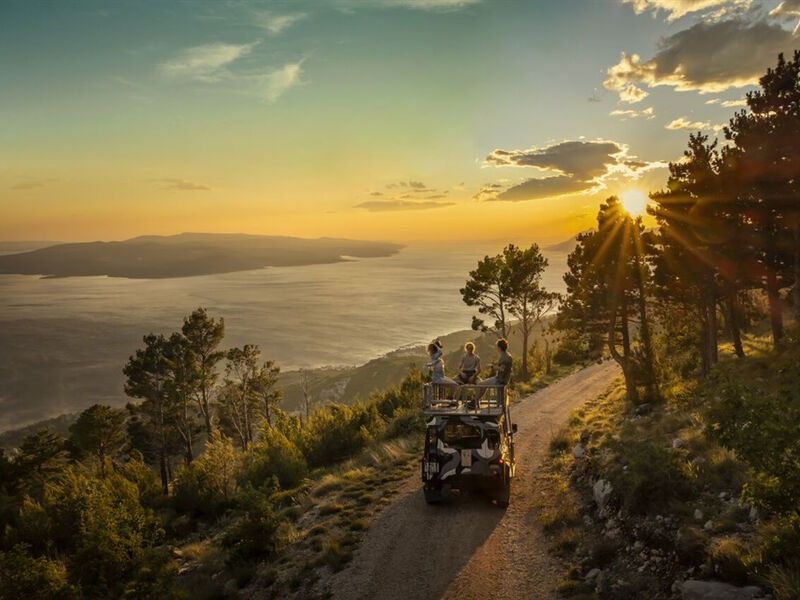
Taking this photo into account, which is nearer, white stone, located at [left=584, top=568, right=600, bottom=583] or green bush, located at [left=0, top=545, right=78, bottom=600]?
white stone, located at [left=584, top=568, right=600, bottom=583]

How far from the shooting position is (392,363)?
11450 cm

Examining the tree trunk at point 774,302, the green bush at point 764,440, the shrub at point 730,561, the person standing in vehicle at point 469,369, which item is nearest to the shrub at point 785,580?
the shrub at point 730,561

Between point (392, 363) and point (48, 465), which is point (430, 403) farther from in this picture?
point (392, 363)

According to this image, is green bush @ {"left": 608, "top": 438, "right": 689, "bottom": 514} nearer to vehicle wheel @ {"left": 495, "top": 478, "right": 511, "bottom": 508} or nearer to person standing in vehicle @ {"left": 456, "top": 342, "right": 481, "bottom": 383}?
vehicle wheel @ {"left": 495, "top": 478, "right": 511, "bottom": 508}

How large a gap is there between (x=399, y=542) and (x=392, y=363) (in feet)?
338

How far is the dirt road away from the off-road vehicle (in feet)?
Answer: 2.63

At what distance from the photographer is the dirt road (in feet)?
32.7

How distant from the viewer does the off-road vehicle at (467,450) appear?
13250mm

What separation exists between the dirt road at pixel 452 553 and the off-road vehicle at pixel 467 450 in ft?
2.63

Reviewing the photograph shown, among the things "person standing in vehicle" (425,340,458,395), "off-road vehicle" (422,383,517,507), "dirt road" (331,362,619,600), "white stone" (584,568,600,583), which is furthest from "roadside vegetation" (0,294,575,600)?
"white stone" (584,568,600,583)

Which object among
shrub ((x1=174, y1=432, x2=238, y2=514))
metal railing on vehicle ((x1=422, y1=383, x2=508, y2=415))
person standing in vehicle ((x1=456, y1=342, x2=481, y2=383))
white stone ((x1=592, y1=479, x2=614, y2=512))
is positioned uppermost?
person standing in vehicle ((x1=456, y1=342, x2=481, y2=383))

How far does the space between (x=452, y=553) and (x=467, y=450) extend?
2885 mm

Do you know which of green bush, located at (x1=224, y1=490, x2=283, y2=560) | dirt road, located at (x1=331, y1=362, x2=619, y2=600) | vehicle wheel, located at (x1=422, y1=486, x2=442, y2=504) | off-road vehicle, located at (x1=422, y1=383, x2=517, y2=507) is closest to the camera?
dirt road, located at (x1=331, y1=362, x2=619, y2=600)

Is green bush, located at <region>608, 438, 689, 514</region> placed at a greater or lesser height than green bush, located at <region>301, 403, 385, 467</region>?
greater
